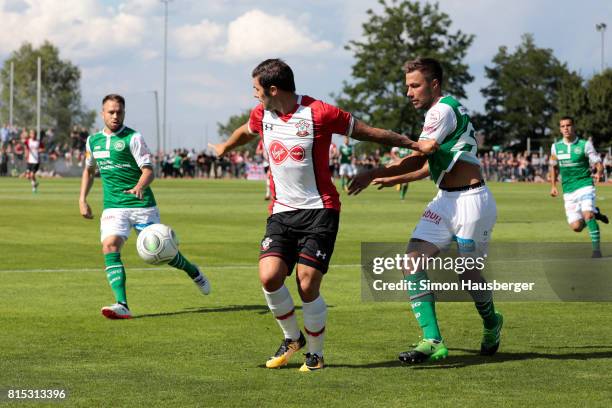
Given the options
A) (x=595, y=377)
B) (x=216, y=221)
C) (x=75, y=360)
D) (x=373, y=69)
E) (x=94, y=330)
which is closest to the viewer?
(x=595, y=377)

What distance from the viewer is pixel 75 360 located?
8.33 metres

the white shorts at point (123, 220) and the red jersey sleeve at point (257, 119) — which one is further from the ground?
the red jersey sleeve at point (257, 119)

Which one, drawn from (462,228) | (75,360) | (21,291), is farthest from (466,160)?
(21,291)

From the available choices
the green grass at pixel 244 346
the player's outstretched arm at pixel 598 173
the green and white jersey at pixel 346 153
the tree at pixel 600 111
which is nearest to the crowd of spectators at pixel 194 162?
the tree at pixel 600 111

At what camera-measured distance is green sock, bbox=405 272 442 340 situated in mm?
8375

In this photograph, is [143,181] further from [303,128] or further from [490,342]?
[490,342]

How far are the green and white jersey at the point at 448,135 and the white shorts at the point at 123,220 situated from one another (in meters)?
4.02

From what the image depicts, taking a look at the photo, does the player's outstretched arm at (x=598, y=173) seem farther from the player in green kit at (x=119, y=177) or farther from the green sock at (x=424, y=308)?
the green sock at (x=424, y=308)

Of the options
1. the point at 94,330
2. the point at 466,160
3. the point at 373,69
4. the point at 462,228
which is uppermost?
the point at 373,69

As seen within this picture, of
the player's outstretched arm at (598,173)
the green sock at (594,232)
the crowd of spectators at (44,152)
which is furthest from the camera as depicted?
the crowd of spectators at (44,152)

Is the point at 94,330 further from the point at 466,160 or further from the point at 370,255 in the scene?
the point at 370,255

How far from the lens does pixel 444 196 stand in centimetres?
857

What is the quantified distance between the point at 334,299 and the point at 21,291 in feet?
12.3

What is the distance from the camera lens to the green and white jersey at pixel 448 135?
8.32 metres
